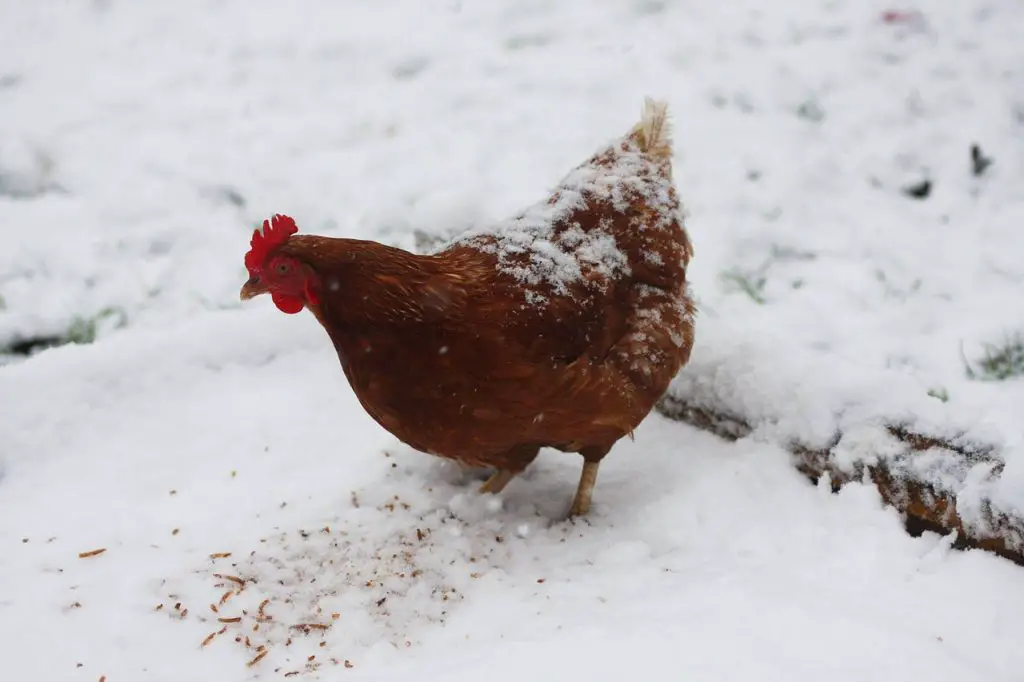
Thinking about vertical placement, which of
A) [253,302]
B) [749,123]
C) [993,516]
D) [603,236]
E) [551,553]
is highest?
[749,123]

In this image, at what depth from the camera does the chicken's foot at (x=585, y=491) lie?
2.30 metres

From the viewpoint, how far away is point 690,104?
13.3 ft

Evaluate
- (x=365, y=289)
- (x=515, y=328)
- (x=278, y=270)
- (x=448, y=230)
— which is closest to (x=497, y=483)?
(x=515, y=328)

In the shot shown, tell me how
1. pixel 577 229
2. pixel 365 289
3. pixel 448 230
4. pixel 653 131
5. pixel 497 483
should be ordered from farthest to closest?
pixel 448 230, pixel 653 131, pixel 497 483, pixel 577 229, pixel 365 289

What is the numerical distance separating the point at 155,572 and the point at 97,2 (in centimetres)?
446

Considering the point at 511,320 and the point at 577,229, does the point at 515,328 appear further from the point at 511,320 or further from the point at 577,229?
the point at 577,229

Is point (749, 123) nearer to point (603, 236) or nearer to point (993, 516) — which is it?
point (603, 236)

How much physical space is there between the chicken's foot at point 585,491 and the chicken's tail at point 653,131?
1005 millimetres

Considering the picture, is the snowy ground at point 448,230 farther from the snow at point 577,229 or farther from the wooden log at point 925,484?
the snow at point 577,229

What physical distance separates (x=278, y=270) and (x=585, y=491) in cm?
105

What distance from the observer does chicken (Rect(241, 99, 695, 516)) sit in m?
1.96

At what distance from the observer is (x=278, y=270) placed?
1.97m

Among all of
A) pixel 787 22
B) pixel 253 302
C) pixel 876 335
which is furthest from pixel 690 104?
pixel 253 302

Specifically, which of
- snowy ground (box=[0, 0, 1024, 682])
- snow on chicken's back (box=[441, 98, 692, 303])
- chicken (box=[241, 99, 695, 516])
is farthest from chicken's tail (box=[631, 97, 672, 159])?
snowy ground (box=[0, 0, 1024, 682])
